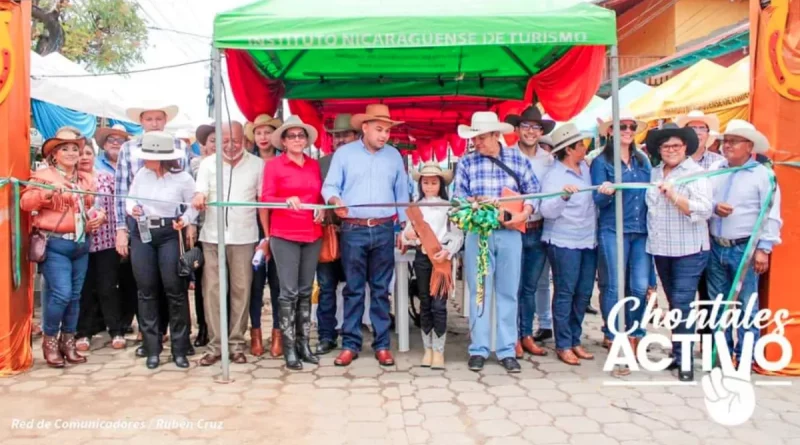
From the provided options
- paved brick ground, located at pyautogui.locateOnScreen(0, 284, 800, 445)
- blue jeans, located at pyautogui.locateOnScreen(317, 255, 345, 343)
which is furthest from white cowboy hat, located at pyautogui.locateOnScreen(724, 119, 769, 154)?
blue jeans, located at pyautogui.locateOnScreen(317, 255, 345, 343)

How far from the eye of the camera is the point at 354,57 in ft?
18.7

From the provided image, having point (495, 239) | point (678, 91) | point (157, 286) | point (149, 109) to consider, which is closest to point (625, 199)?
point (495, 239)

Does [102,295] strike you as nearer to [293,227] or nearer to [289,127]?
Answer: [293,227]

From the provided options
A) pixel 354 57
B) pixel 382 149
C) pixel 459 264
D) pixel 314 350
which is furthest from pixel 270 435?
pixel 459 264

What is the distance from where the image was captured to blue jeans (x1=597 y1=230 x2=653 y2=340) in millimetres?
4711

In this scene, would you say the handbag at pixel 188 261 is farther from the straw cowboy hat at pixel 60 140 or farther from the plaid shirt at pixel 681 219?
the plaid shirt at pixel 681 219

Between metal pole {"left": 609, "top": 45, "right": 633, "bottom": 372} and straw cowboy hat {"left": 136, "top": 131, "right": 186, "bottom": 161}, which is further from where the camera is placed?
straw cowboy hat {"left": 136, "top": 131, "right": 186, "bottom": 161}

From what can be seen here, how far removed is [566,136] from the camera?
4770mm

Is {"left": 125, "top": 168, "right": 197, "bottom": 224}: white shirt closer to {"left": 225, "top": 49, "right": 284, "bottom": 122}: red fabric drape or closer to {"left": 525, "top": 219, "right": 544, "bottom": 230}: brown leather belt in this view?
{"left": 225, "top": 49, "right": 284, "bottom": 122}: red fabric drape

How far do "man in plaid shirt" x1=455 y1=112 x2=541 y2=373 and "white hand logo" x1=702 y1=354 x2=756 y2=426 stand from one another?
4.18 ft

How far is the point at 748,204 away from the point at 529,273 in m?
1.62

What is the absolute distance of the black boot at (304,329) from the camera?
4.73 metres

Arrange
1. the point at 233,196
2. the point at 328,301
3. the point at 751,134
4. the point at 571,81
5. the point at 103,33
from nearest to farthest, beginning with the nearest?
the point at 751,134 < the point at 233,196 < the point at 328,301 < the point at 571,81 < the point at 103,33

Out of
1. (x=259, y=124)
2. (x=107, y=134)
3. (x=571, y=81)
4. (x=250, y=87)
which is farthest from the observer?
(x=107, y=134)
